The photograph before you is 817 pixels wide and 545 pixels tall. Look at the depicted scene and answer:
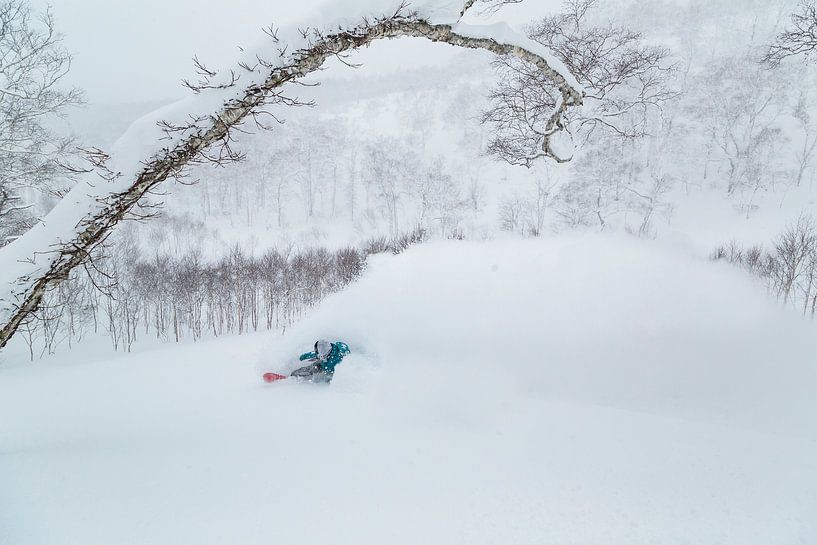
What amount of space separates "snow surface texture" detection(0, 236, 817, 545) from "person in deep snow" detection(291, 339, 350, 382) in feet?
1.01

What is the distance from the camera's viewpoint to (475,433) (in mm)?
4539

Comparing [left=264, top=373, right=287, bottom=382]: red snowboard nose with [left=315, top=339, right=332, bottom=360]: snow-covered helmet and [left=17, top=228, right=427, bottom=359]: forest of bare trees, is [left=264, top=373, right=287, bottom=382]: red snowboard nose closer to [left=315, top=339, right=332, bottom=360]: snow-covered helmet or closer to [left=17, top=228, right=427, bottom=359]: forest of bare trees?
[left=315, top=339, right=332, bottom=360]: snow-covered helmet

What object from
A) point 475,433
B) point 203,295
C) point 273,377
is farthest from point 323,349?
point 203,295

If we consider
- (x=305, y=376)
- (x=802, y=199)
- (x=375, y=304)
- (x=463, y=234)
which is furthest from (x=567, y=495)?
(x=802, y=199)

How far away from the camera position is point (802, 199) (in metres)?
29.1

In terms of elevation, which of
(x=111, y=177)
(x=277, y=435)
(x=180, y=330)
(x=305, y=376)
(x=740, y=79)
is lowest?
(x=180, y=330)

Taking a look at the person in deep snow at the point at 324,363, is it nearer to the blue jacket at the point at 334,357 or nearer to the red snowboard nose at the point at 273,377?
the blue jacket at the point at 334,357

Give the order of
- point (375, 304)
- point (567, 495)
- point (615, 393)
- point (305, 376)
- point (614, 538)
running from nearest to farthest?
1. point (614, 538)
2. point (567, 495)
3. point (615, 393)
4. point (305, 376)
5. point (375, 304)

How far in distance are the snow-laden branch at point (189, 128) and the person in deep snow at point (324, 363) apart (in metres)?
4.52

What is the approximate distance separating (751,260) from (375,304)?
21280 millimetres

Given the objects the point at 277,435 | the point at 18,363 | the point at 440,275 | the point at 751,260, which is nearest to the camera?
the point at 277,435

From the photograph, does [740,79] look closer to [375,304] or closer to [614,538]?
[375,304]

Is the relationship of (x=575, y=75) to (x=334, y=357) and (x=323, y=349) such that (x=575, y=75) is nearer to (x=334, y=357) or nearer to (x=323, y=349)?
(x=334, y=357)

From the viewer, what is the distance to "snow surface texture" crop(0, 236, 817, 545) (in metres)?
3.13
